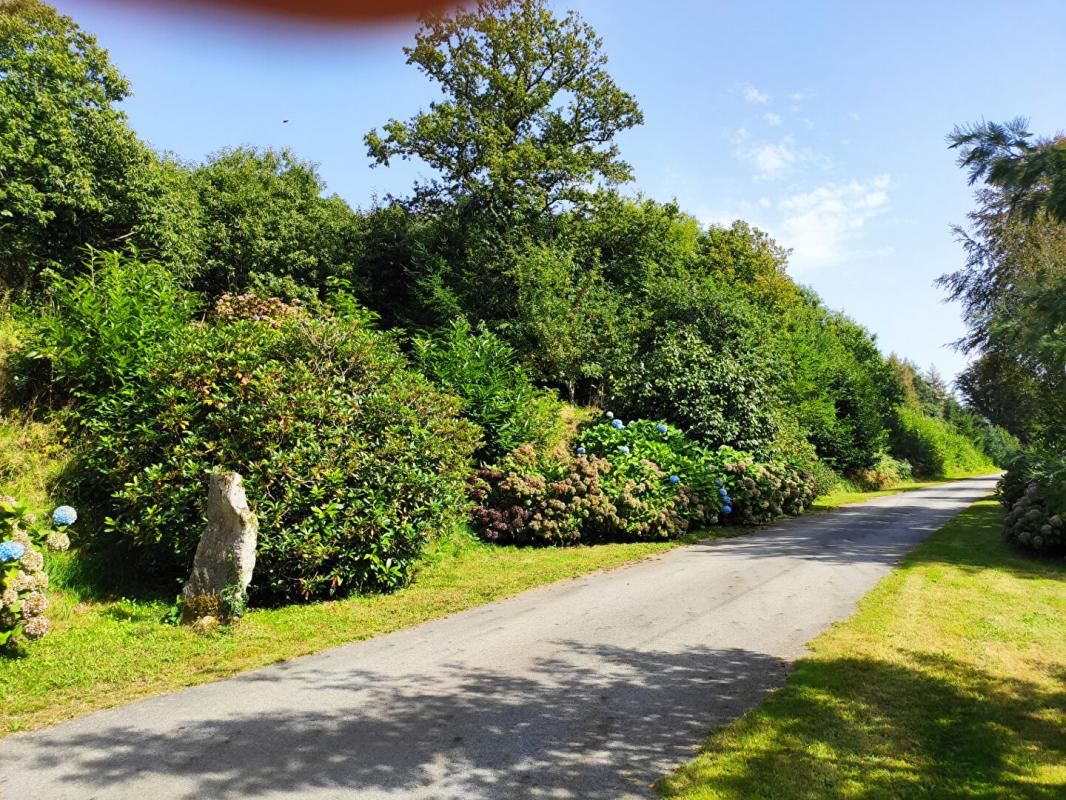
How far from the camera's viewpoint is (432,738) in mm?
3549

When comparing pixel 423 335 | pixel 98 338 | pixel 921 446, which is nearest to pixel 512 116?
pixel 423 335

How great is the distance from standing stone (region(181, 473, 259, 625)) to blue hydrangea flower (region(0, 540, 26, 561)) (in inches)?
55.8

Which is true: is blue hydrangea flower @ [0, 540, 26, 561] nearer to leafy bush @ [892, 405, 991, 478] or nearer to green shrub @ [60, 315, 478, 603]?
green shrub @ [60, 315, 478, 603]

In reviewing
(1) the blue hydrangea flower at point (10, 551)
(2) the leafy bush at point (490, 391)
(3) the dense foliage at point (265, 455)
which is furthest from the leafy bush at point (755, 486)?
(1) the blue hydrangea flower at point (10, 551)

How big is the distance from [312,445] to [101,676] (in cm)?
270

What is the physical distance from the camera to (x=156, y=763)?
3.23 metres

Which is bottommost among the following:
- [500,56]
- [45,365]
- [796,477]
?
[796,477]

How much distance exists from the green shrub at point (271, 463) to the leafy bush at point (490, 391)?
12.8 ft

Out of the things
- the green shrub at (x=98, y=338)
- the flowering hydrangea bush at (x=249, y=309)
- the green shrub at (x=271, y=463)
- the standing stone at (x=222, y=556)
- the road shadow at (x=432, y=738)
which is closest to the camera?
the road shadow at (x=432, y=738)

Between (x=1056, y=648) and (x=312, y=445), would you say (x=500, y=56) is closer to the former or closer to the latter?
(x=312, y=445)

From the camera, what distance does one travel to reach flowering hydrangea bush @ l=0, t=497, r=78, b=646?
4496 millimetres

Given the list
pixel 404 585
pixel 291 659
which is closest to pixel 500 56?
pixel 404 585

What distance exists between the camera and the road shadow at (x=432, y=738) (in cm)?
306

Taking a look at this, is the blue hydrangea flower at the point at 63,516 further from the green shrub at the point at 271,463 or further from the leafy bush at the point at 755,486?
the leafy bush at the point at 755,486
